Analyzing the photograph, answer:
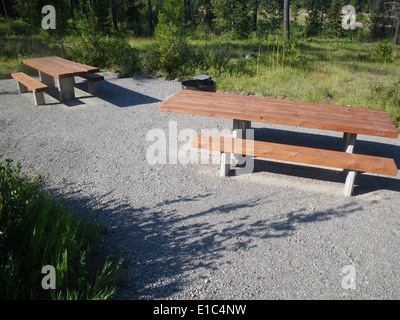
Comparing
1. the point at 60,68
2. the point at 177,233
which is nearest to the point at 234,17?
the point at 60,68

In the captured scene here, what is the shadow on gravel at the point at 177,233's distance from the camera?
107 inches

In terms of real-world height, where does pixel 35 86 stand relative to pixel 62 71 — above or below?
below

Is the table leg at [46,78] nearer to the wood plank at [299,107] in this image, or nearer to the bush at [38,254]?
the wood plank at [299,107]

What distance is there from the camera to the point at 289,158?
151 inches

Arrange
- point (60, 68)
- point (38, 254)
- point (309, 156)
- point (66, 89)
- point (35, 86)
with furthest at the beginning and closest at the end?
point (66, 89)
point (60, 68)
point (35, 86)
point (309, 156)
point (38, 254)

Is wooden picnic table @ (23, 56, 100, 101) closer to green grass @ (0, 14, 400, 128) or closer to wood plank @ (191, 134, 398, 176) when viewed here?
green grass @ (0, 14, 400, 128)

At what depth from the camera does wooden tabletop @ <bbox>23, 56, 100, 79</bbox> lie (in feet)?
21.8

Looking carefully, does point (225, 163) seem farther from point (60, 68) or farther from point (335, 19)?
point (335, 19)

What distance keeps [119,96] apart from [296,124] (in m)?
5.13

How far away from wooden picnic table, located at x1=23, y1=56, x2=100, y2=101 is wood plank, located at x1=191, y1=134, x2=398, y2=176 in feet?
12.3

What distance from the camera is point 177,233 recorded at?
325 centimetres
